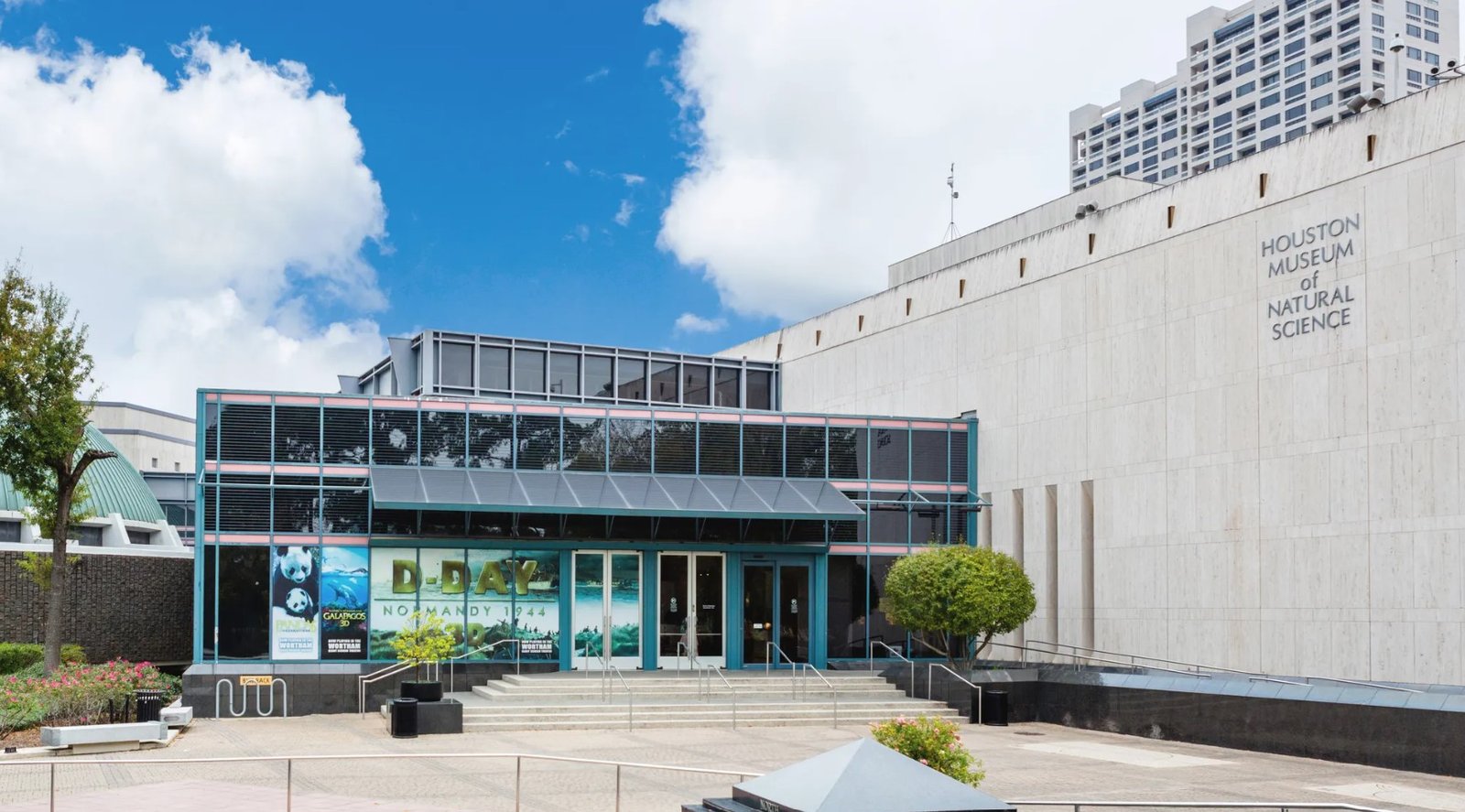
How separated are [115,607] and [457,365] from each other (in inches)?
460

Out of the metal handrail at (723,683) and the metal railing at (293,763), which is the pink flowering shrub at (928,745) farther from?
the metal handrail at (723,683)

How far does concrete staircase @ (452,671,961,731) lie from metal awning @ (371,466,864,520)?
3.57 meters

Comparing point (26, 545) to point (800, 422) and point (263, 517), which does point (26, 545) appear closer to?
point (263, 517)

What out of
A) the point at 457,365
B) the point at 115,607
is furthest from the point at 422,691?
the point at 457,365

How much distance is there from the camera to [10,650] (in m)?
31.1

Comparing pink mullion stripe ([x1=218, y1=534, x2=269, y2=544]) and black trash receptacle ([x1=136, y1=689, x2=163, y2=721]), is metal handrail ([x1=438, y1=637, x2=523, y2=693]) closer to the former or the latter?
pink mullion stripe ([x1=218, y1=534, x2=269, y2=544])

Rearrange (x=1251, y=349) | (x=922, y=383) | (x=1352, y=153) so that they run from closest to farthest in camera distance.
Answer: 1. (x=1352, y=153)
2. (x=1251, y=349)
3. (x=922, y=383)

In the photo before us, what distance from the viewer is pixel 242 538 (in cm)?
2927

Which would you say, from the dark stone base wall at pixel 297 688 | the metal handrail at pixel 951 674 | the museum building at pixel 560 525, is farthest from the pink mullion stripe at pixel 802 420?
the dark stone base wall at pixel 297 688

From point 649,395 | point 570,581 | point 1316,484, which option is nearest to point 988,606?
point 1316,484

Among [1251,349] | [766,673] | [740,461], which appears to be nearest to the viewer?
[1251,349]

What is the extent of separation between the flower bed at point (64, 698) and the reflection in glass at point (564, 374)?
19.5m

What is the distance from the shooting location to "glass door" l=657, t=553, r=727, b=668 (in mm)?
32094

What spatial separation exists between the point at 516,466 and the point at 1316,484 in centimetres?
1653
